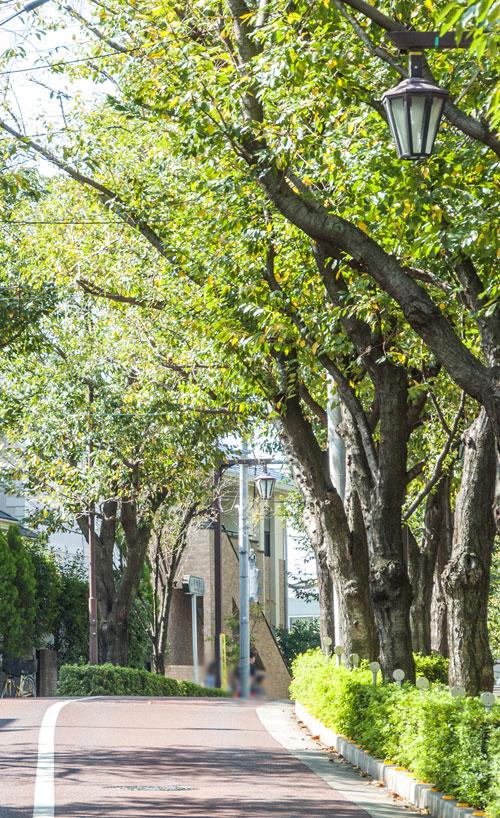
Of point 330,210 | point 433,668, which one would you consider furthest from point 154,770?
point 433,668

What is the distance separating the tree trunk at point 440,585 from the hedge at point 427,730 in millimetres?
9388

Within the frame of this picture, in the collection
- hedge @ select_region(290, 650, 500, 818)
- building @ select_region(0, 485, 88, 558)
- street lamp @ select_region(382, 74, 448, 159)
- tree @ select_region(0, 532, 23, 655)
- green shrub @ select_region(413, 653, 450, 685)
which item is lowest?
hedge @ select_region(290, 650, 500, 818)

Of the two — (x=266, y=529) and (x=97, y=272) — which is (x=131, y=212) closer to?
(x=97, y=272)

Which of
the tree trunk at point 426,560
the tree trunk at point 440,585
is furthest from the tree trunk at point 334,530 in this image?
the tree trunk at point 440,585

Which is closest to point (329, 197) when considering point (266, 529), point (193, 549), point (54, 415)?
point (54, 415)

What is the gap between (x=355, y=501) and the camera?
61.9 feet

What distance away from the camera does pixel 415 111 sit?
359 inches

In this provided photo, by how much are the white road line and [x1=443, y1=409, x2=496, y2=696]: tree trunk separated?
4.58 meters

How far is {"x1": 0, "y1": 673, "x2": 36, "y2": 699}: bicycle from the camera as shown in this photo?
1407 inches

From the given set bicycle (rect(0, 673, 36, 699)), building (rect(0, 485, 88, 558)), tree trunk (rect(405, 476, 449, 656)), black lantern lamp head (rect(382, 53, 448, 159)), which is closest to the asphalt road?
black lantern lamp head (rect(382, 53, 448, 159))

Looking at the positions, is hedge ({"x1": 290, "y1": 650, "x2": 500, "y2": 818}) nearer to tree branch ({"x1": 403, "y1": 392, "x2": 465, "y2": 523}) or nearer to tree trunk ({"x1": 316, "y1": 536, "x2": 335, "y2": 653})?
tree branch ({"x1": 403, "y1": 392, "x2": 465, "y2": 523})

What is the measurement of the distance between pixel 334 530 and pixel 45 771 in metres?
7.00

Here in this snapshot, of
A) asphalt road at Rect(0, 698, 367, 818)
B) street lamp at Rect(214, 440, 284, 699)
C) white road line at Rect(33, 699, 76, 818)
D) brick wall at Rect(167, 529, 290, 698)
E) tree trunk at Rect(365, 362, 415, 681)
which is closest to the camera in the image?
white road line at Rect(33, 699, 76, 818)

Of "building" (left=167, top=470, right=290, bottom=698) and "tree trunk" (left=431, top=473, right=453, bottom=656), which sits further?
"building" (left=167, top=470, right=290, bottom=698)
